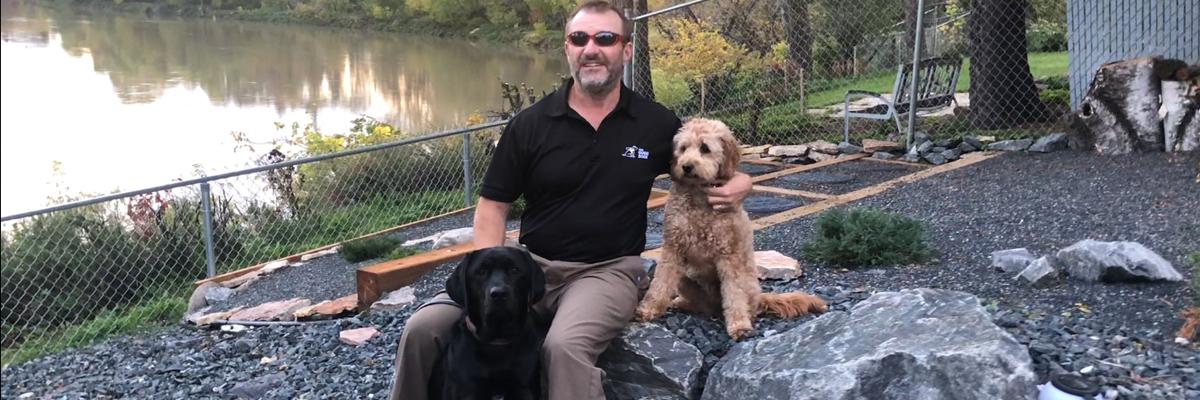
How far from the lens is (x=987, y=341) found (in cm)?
333

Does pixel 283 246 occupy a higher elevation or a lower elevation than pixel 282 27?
lower

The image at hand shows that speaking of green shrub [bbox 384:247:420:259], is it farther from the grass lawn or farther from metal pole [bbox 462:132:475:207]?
the grass lawn

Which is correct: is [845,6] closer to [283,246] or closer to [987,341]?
[283,246]

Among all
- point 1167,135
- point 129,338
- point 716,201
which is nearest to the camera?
point 716,201

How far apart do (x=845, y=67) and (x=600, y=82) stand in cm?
1717

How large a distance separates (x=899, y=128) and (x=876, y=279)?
20.3 ft

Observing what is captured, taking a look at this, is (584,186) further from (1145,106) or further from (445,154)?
(445,154)

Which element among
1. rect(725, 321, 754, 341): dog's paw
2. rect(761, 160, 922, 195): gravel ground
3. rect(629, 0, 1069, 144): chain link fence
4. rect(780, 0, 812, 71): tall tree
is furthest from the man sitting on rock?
rect(780, 0, 812, 71): tall tree

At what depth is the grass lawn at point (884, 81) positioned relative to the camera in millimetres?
16359

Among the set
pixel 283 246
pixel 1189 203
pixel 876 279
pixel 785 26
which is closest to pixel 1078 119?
pixel 1189 203

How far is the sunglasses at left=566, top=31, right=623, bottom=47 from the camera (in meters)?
3.64

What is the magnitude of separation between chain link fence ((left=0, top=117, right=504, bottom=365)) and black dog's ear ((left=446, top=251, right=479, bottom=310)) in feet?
10.7

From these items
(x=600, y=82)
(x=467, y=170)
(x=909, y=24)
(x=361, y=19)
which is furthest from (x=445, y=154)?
(x=361, y=19)

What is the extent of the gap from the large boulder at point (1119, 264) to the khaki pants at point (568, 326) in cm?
248
